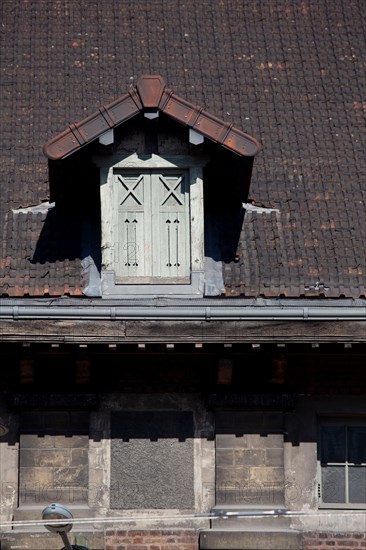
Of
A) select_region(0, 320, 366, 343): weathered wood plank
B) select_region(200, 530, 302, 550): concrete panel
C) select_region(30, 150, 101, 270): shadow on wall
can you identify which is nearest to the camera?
select_region(0, 320, 366, 343): weathered wood plank

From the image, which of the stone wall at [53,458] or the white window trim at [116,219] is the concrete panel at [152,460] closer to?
the stone wall at [53,458]

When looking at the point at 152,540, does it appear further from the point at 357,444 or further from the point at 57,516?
the point at 357,444

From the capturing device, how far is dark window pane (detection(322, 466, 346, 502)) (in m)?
13.8

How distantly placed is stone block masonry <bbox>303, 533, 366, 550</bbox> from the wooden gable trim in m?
3.63

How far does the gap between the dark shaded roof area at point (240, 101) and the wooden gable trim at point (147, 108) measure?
115 cm

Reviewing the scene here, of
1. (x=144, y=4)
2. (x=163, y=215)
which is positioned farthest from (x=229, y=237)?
(x=144, y=4)

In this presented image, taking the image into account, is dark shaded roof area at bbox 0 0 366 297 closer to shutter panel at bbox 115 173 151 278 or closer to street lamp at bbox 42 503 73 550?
shutter panel at bbox 115 173 151 278

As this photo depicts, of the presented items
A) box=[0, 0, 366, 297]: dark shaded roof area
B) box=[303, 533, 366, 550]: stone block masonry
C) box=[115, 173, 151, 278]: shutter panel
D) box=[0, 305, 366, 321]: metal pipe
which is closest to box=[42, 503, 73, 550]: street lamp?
box=[0, 305, 366, 321]: metal pipe

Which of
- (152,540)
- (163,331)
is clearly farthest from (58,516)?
(163,331)

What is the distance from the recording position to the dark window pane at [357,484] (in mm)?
13844

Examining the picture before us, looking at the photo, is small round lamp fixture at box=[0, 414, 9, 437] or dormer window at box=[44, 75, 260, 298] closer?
small round lamp fixture at box=[0, 414, 9, 437]

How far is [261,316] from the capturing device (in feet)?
43.3

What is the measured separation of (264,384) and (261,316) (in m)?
0.96

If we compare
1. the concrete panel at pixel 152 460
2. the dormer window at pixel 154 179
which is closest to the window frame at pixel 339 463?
the concrete panel at pixel 152 460
